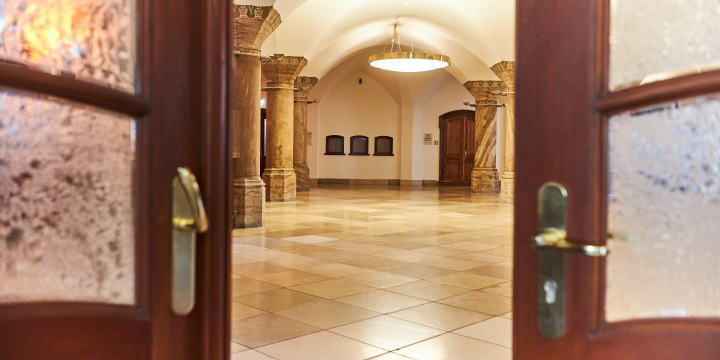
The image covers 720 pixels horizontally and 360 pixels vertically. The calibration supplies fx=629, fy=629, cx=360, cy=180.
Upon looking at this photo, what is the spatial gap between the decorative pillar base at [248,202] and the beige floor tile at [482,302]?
170 inches

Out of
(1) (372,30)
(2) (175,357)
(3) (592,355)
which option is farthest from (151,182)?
(1) (372,30)

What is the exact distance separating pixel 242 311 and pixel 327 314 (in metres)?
0.52

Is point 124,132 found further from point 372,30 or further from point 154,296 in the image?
point 372,30

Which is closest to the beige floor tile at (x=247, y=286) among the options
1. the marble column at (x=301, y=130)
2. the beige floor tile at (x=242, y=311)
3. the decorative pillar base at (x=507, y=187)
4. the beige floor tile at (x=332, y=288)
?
the beige floor tile at (x=332, y=288)

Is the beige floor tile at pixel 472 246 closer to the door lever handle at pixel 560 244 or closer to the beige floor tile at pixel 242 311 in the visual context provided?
the beige floor tile at pixel 242 311

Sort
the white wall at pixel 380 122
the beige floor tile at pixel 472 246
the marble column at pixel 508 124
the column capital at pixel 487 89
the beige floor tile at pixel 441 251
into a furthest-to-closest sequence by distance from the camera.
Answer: the white wall at pixel 380 122
the column capital at pixel 487 89
the marble column at pixel 508 124
the beige floor tile at pixel 472 246
the beige floor tile at pixel 441 251

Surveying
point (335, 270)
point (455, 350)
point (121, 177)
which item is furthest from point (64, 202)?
point (335, 270)

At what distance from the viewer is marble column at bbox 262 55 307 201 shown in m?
12.0

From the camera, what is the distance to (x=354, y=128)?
22.3 metres

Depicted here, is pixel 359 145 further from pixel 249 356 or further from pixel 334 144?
pixel 249 356

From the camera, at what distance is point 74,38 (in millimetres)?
1021

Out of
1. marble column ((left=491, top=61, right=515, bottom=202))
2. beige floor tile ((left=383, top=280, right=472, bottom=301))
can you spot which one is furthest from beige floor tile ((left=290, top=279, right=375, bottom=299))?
marble column ((left=491, top=61, right=515, bottom=202))

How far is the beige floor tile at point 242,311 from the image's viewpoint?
367 centimetres

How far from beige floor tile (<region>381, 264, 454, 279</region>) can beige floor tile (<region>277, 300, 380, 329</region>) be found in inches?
46.1
